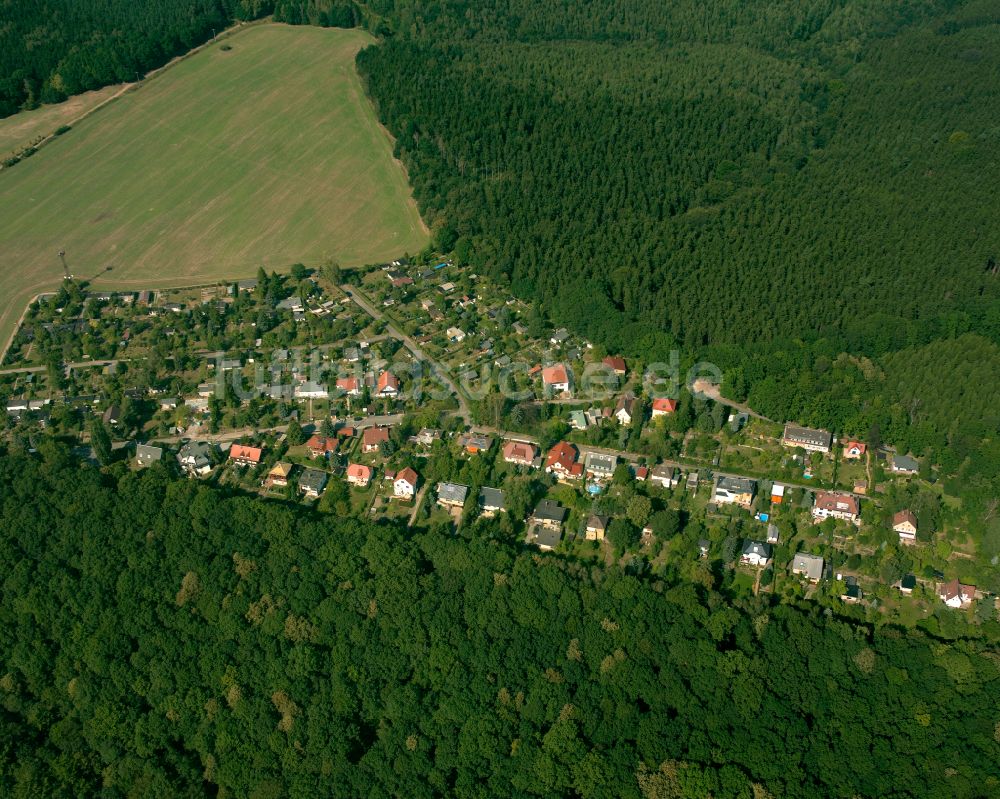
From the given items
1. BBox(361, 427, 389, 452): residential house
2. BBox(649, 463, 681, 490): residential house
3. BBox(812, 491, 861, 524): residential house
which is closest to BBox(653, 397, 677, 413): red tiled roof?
BBox(649, 463, 681, 490): residential house

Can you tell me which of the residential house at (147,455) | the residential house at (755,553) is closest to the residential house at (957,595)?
the residential house at (755,553)

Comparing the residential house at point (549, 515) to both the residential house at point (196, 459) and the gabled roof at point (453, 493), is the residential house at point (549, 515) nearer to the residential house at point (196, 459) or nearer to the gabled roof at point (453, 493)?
the gabled roof at point (453, 493)

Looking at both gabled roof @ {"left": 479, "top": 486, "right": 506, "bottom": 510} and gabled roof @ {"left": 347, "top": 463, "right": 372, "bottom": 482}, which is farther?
gabled roof @ {"left": 347, "top": 463, "right": 372, "bottom": 482}

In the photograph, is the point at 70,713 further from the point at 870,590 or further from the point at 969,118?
the point at 969,118

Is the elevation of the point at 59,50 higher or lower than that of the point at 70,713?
higher

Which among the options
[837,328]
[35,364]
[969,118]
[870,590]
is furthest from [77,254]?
[969,118]

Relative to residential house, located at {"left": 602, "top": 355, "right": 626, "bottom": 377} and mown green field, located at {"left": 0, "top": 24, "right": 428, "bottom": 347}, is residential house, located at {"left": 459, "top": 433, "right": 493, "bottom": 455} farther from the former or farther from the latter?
mown green field, located at {"left": 0, "top": 24, "right": 428, "bottom": 347}
